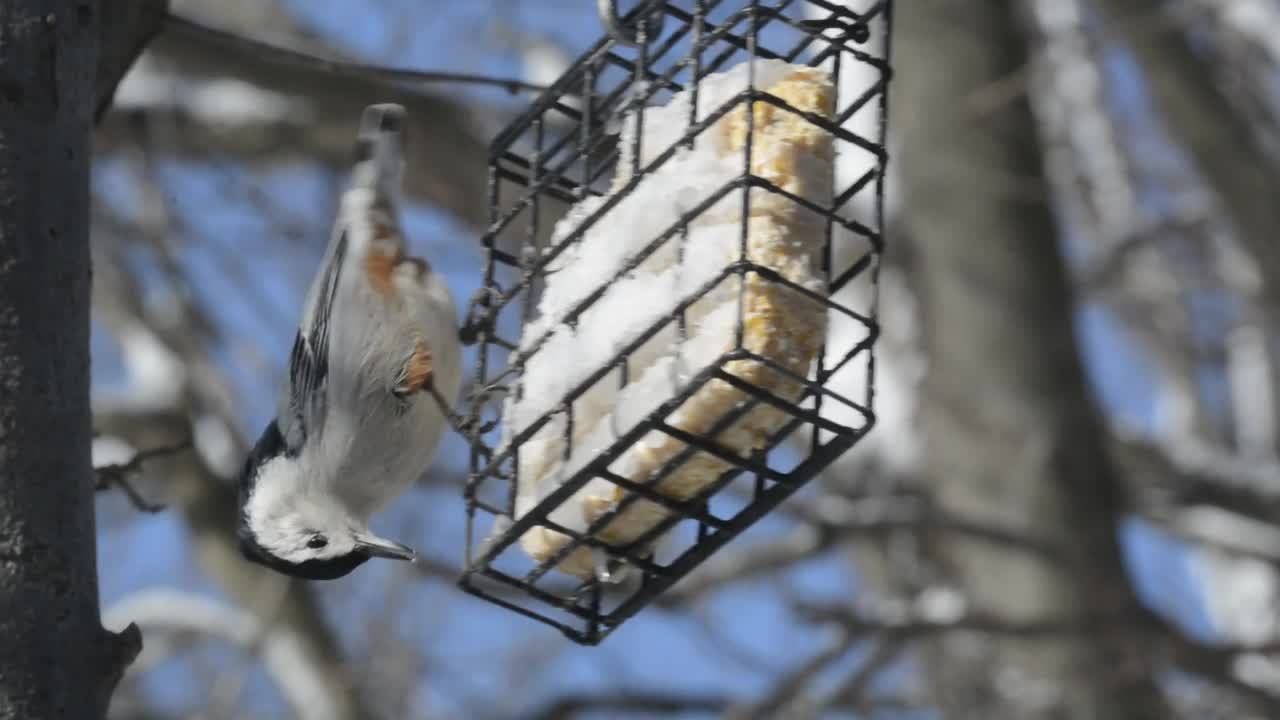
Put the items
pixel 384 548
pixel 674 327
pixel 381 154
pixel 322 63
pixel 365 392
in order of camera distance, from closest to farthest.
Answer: pixel 674 327, pixel 322 63, pixel 384 548, pixel 365 392, pixel 381 154

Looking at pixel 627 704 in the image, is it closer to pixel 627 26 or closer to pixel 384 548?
pixel 384 548

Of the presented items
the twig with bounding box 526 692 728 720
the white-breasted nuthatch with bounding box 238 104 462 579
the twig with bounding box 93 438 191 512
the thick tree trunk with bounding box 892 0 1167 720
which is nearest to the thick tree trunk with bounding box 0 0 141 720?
the twig with bounding box 93 438 191 512

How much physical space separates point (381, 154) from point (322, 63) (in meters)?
0.57

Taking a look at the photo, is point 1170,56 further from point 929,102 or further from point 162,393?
point 162,393

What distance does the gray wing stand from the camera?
3424mm

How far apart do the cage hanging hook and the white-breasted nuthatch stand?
32.9 inches

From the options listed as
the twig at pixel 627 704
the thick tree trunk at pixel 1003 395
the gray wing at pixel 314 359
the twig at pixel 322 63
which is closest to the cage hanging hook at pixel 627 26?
the twig at pixel 322 63

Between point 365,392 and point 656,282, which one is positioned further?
point 365,392

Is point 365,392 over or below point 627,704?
over

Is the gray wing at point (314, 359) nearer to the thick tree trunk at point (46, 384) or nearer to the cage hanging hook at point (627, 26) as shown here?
the cage hanging hook at point (627, 26)

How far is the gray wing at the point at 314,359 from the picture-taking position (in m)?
3.42

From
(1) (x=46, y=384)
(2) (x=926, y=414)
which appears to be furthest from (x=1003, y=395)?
(1) (x=46, y=384)

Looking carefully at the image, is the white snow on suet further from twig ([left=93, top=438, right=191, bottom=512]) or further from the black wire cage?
twig ([left=93, top=438, right=191, bottom=512])

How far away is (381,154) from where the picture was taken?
11.5ft
